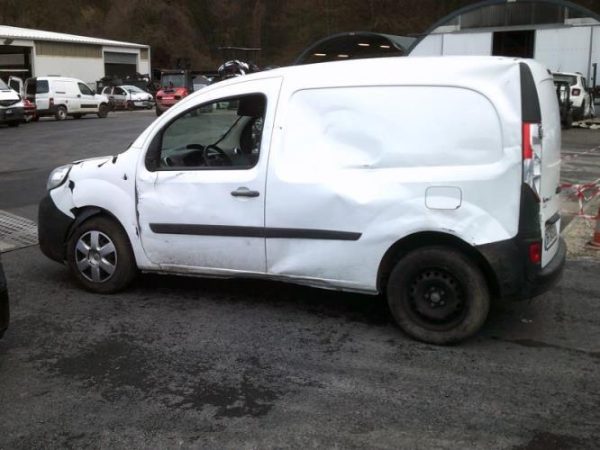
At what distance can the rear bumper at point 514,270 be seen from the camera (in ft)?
13.6

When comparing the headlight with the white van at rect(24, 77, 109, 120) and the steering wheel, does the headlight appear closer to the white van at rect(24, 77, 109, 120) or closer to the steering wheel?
the steering wheel

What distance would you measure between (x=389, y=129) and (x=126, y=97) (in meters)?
35.1

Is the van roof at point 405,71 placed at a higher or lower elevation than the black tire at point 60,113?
higher

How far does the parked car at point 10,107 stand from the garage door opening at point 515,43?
71.7 feet

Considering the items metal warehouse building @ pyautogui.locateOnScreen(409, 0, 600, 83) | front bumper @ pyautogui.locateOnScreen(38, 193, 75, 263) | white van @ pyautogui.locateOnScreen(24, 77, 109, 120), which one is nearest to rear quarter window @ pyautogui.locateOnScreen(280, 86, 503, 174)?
front bumper @ pyautogui.locateOnScreen(38, 193, 75, 263)

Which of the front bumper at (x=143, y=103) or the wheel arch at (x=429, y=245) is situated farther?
the front bumper at (x=143, y=103)

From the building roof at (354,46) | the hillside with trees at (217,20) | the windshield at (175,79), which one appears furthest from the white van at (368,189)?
the hillside with trees at (217,20)

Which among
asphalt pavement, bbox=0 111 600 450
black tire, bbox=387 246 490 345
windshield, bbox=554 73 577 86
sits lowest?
asphalt pavement, bbox=0 111 600 450

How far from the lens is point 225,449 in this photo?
3.19m

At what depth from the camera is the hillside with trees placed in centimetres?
7212

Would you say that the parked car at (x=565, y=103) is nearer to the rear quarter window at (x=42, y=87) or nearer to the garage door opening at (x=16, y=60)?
the rear quarter window at (x=42, y=87)

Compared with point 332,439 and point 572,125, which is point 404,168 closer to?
point 332,439

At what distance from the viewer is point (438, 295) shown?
4434 millimetres

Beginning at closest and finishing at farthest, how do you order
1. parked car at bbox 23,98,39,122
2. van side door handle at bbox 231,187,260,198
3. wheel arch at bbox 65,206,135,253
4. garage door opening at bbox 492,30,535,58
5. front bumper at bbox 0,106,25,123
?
1. van side door handle at bbox 231,187,260,198
2. wheel arch at bbox 65,206,135,253
3. front bumper at bbox 0,106,25,123
4. parked car at bbox 23,98,39,122
5. garage door opening at bbox 492,30,535,58
